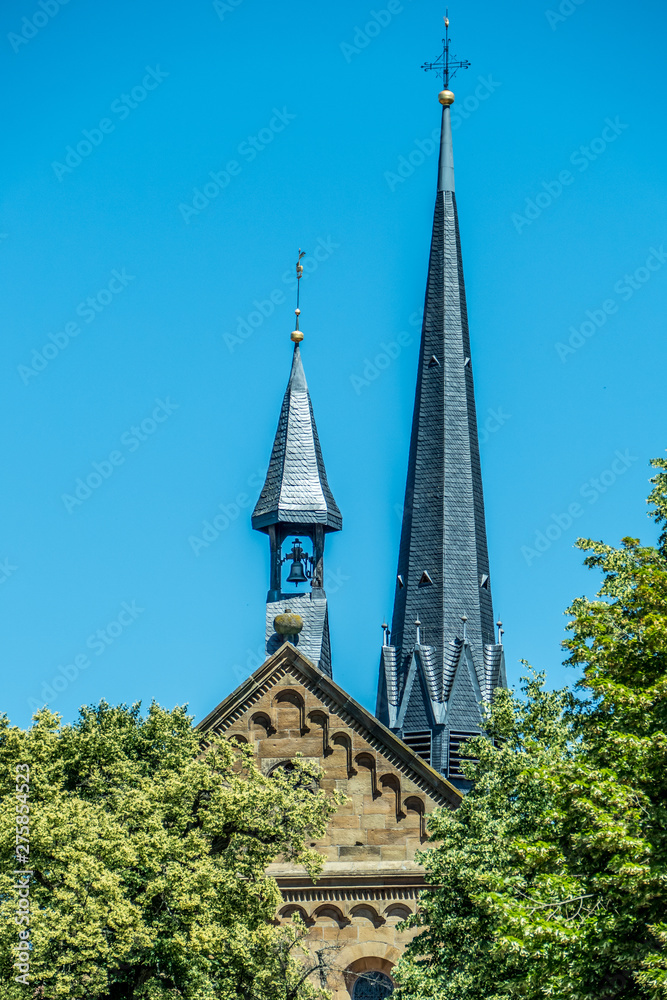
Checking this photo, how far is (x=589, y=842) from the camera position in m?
24.0

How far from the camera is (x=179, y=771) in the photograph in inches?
1324

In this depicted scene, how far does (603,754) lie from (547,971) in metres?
3.22

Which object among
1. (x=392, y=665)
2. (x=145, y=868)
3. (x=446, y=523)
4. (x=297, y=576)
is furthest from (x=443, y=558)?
(x=145, y=868)

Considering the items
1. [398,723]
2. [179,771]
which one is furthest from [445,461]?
[179,771]

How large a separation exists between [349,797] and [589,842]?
19.6 m

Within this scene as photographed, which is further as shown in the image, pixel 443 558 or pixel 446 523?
pixel 446 523

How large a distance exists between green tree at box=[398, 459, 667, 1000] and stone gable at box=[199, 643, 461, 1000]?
1054 centimetres

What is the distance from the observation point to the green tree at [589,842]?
77.3 ft

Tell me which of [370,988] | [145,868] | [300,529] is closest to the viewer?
[145,868]

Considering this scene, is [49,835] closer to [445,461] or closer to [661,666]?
[661,666]

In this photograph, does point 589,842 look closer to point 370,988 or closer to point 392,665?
point 370,988

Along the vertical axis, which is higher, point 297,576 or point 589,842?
point 297,576

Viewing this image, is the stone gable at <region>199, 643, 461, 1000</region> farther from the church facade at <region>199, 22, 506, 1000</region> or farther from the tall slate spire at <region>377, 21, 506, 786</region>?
the tall slate spire at <region>377, 21, 506, 786</region>

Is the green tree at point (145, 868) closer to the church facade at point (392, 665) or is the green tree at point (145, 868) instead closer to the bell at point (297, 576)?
the church facade at point (392, 665)
